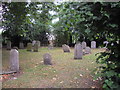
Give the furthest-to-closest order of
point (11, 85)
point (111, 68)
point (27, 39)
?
1. point (27, 39)
2. point (11, 85)
3. point (111, 68)

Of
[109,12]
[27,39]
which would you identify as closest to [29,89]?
[109,12]

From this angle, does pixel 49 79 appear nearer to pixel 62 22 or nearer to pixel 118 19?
pixel 62 22

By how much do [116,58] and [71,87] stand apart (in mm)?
1682

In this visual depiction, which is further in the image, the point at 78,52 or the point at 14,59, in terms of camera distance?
the point at 78,52

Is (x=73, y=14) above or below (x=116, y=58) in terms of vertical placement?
above

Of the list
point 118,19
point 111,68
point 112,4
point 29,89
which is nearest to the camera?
point 112,4

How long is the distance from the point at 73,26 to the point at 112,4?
947 millimetres

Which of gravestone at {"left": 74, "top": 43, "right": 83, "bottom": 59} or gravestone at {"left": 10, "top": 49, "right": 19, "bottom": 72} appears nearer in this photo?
gravestone at {"left": 10, "top": 49, "right": 19, "bottom": 72}

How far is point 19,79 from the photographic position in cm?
511

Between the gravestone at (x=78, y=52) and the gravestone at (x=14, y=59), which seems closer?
the gravestone at (x=14, y=59)

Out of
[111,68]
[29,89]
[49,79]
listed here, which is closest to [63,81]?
[49,79]

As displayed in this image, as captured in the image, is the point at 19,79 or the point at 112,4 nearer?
the point at 112,4

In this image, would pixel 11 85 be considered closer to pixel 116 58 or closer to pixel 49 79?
pixel 49 79

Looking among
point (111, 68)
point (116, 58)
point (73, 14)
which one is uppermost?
point (73, 14)
